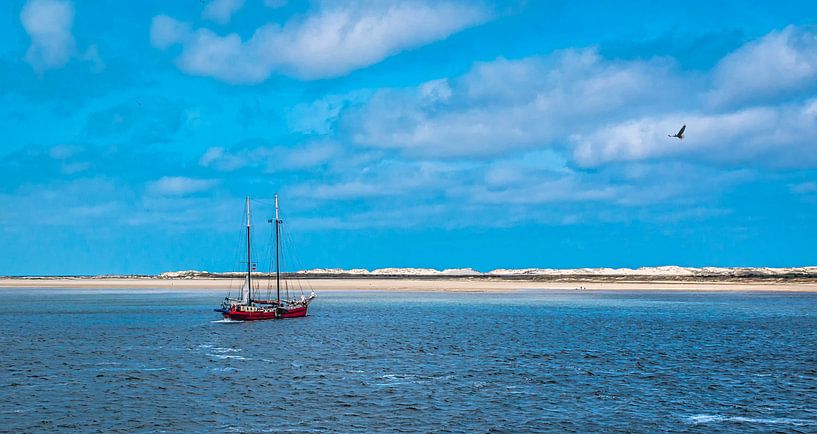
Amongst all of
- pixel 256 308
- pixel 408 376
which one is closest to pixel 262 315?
pixel 256 308

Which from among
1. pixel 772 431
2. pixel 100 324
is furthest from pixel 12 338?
pixel 772 431

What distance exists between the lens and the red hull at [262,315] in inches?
2746

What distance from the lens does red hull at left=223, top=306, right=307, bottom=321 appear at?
69750mm

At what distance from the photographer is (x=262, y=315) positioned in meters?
72.1

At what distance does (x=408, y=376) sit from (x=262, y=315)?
130 feet

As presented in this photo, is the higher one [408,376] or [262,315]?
[262,315]

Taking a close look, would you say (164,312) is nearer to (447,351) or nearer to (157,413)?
(447,351)

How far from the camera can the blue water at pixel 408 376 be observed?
26.1 metres

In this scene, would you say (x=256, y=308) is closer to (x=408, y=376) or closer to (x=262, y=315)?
(x=262, y=315)

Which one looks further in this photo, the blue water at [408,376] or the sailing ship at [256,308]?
the sailing ship at [256,308]

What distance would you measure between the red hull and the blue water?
3.32 metres

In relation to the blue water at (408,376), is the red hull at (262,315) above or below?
above

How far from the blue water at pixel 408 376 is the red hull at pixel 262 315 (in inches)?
131

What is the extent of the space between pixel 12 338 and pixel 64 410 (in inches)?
1150
